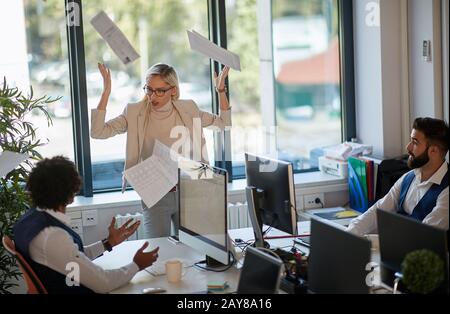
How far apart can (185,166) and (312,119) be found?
230 cm

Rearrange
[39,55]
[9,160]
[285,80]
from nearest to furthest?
[9,160]
[39,55]
[285,80]

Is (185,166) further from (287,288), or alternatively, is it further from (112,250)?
(287,288)

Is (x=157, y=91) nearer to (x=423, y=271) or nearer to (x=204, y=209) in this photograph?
(x=204, y=209)

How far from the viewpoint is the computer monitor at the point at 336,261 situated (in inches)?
89.0

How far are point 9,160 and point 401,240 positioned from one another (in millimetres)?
2183

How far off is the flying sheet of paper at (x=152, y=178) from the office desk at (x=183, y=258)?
0.24 metres

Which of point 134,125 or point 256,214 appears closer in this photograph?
point 256,214

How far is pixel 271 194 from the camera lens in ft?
10.8

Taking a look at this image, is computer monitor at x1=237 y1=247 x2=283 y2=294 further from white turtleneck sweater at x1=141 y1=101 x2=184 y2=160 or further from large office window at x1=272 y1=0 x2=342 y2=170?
large office window at x1=272 y1=0 x2=342 y2=170

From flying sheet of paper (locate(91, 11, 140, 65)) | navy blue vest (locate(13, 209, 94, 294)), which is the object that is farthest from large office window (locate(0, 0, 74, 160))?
navy blue vest (locate(13, 209, 94, 294))

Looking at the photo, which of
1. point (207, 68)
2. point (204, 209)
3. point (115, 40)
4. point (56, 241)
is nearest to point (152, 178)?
point (204, 209)

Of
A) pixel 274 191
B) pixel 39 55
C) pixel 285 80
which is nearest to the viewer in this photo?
pixel 274 191

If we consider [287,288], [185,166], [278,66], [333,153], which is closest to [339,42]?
[278,66]

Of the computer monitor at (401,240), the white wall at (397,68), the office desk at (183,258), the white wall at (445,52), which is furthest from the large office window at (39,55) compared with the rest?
the computer monitor at (401,240)
